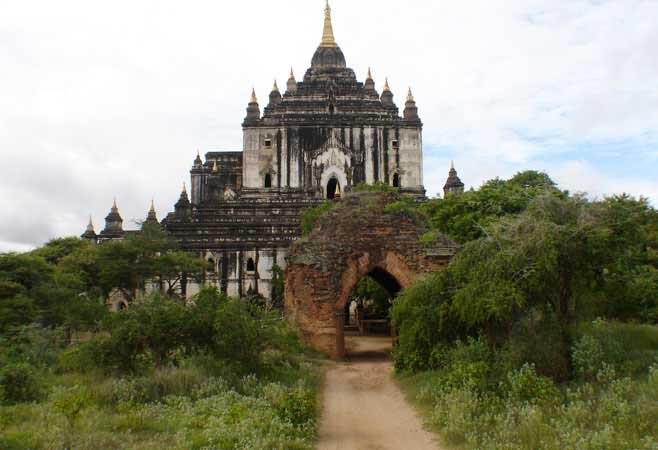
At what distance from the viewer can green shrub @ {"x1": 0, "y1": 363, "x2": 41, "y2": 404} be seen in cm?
1216

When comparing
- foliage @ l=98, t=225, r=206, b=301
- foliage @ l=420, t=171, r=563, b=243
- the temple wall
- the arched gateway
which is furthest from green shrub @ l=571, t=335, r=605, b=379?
the temple wall

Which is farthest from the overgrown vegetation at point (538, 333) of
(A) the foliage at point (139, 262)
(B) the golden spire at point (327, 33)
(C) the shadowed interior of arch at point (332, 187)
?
(B) the golden spire at point (327, 33)

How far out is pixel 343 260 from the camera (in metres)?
19.2

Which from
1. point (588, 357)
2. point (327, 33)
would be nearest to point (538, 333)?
point (588, 357)

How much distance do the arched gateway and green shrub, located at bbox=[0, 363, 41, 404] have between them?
800cm

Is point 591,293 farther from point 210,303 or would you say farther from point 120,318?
point 120,318

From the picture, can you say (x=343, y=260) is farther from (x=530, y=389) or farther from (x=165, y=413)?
(x=165, y=413)

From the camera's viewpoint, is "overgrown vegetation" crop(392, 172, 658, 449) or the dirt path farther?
the dirt path

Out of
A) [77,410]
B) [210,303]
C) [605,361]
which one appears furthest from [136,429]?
[605,361]

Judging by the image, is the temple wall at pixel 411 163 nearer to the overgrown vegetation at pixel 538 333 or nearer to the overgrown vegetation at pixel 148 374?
the overgrown vegetation at pixel 148 374

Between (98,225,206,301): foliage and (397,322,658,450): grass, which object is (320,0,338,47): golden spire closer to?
(98,225,206,301): foliage

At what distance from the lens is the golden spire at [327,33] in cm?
5062

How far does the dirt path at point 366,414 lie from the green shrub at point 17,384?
18.3 feet

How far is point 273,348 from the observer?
15250mm
